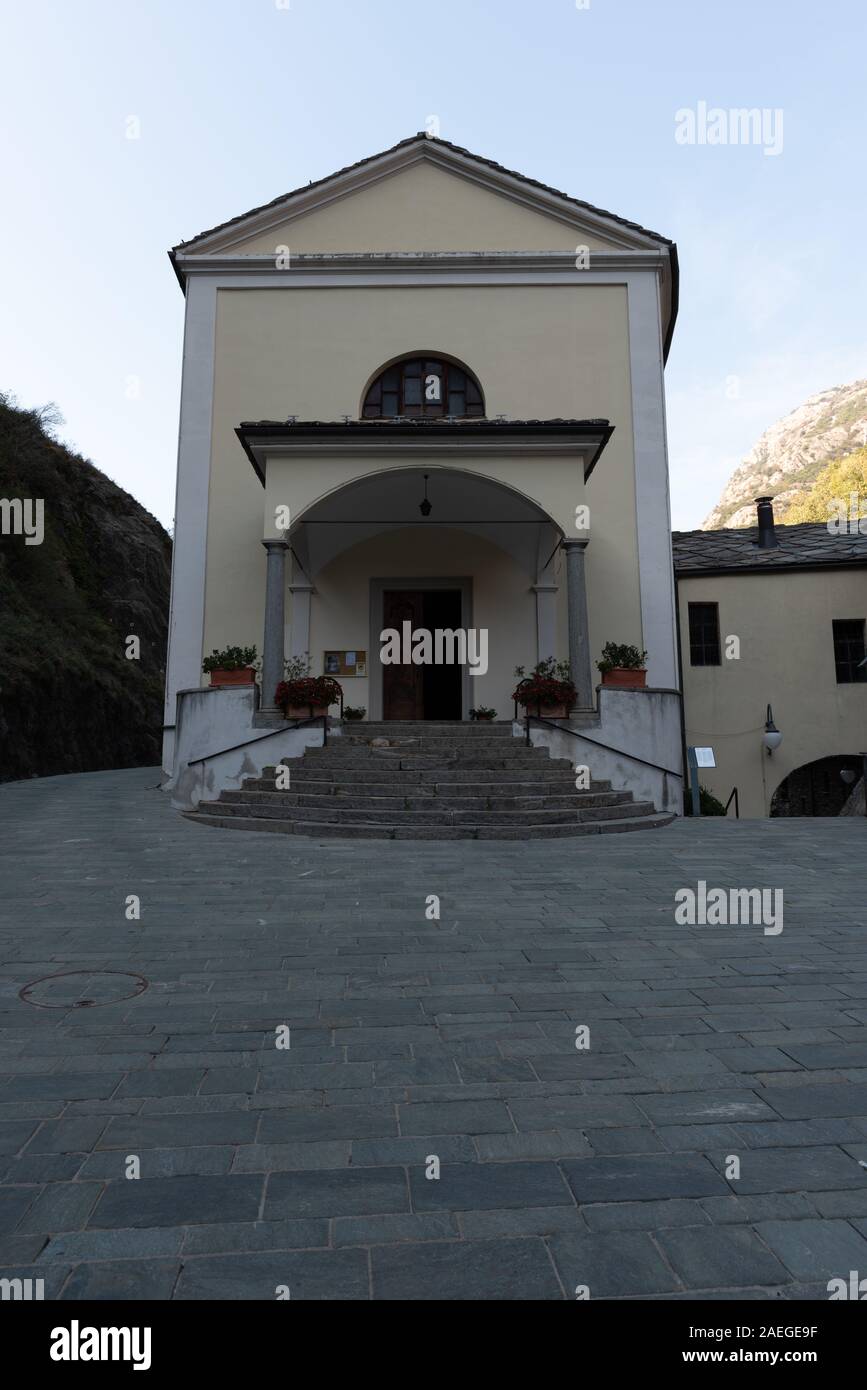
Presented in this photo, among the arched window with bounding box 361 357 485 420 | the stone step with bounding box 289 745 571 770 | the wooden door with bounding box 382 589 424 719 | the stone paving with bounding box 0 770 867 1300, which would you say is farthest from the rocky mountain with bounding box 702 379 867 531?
the stone paving with bounding box 0 770 867 1300

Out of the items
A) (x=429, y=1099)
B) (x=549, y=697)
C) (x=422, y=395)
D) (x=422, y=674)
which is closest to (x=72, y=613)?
(x=422, y=674)

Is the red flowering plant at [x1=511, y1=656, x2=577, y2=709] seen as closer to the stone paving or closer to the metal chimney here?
the stone paving

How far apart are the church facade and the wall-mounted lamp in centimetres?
320

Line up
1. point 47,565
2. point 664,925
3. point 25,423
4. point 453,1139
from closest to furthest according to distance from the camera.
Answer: point 453,1139
point 664,925
point 47,565
point 25,423

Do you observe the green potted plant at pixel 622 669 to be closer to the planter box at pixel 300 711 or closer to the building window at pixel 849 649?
the planter box at pixel 300 711

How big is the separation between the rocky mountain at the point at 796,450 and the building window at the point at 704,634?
7541 centimetres

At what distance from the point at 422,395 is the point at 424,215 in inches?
160

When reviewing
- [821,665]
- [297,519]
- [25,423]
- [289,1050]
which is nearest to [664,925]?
[289,1050]

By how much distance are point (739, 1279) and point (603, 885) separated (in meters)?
5.19

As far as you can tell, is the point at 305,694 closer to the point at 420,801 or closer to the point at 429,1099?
the point at 420,801

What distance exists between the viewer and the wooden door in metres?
16.6

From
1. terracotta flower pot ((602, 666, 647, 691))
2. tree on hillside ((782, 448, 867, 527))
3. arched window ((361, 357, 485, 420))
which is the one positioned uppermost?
tree on hillside ((782, 448, 867, 527))

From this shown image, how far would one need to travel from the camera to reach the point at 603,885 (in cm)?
712
